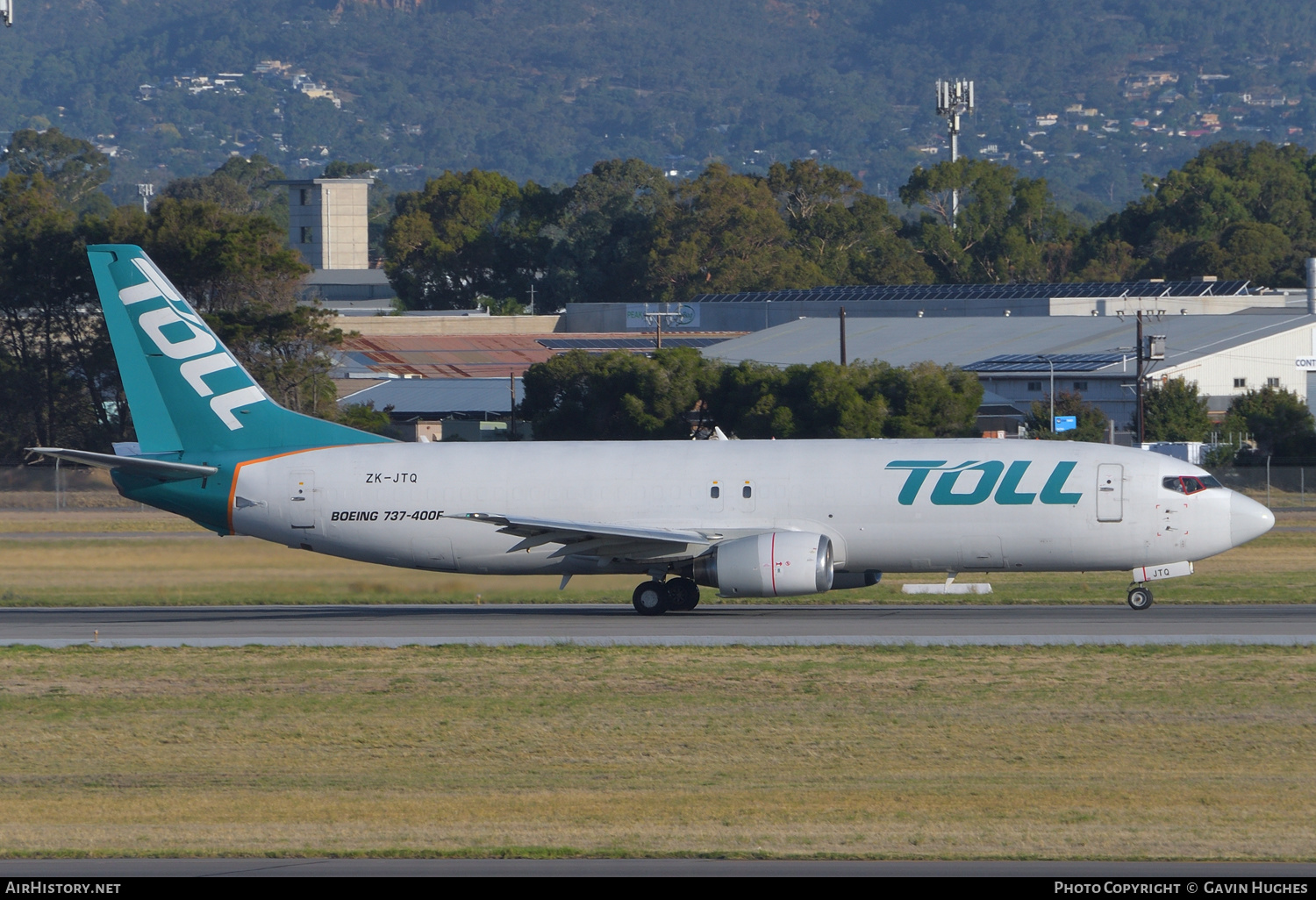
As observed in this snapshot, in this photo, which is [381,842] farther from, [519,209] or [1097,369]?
[519,209]

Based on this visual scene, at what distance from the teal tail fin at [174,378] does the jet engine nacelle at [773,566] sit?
882 centimetres

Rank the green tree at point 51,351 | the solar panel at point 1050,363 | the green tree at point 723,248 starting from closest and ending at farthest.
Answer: the green tree at point 51,351 < the solar panel at point 1050,363 < the green tree at point 723,248

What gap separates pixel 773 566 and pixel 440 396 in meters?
65.8

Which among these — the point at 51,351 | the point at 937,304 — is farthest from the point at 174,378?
the point at 937,304

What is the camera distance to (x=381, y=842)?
1488 cm

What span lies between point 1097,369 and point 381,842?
80904 mm

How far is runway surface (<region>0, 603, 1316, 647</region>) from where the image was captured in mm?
29047

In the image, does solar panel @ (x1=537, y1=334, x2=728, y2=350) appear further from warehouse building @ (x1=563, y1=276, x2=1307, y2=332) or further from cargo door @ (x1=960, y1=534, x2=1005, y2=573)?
cargo door @ (x1=960, y1=534, x2=1005, y2=573)

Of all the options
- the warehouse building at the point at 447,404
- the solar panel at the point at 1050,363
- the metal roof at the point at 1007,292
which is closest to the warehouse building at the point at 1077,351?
the solar panel at the point at 1050,363

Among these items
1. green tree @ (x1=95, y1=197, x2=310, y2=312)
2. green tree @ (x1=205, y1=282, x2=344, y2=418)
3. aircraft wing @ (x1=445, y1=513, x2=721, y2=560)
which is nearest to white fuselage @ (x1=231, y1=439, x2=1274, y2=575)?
aircraft wing @ (x1=445, y1=513, x2=721, y2=560)

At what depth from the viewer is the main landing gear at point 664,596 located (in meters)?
34.1

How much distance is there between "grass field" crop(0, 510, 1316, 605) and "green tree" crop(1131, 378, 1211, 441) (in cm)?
3871

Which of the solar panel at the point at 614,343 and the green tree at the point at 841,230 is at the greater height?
the green tree at the point at 841,230

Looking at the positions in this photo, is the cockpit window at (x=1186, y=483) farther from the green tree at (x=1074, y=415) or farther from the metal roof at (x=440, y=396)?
the metal roof at (x=440, y=396)
